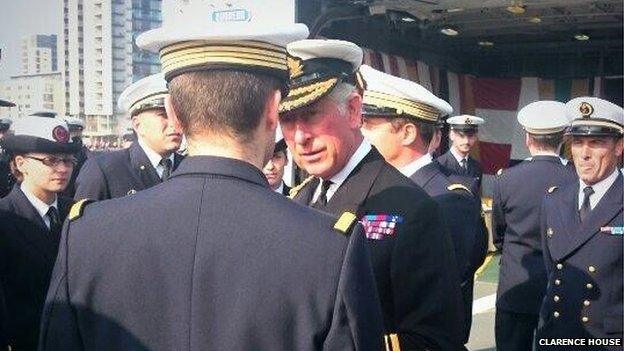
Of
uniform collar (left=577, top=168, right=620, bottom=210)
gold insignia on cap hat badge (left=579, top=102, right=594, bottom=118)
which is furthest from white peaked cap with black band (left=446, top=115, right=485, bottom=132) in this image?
uniform collar (left=577, top=168, right=620, bottom=210)

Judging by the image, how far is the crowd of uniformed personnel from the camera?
4.51 ft

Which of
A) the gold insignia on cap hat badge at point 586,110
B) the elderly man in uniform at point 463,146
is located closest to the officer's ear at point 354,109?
the gold insignia on cap hat badge at point 586,110

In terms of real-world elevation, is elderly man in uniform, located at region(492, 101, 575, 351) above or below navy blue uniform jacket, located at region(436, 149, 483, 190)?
above

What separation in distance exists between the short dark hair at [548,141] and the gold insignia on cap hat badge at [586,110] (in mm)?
1007

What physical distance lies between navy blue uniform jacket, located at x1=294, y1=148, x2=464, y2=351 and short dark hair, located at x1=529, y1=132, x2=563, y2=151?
9.44ft

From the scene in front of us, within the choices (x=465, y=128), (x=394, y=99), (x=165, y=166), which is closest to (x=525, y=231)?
(x=394, y=99)

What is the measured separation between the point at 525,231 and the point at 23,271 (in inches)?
118

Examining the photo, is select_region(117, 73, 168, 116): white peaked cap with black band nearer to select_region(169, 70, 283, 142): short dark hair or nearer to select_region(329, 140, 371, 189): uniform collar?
select_region(329, 140, 371, 189): uniform collar

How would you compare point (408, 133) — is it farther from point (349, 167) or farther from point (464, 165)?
point (464, 165)

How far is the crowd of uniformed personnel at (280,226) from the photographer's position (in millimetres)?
1374

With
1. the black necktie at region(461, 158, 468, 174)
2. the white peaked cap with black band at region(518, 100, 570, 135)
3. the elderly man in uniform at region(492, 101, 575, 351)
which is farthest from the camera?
the black necktie at region(461, 158, 468, 174)

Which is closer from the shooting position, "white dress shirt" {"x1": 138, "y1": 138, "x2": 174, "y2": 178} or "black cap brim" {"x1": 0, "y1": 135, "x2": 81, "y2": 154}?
"black cap brim" {"x1": 0, "y1": 135, "x2": 81, "y2": 154}

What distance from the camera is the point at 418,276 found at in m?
1.99

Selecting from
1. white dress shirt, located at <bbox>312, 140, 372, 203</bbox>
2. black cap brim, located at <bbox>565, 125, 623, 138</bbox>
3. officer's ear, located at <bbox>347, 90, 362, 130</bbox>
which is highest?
officer's ear, located at <bbox>347, 90, 362, 130</bbox>
